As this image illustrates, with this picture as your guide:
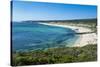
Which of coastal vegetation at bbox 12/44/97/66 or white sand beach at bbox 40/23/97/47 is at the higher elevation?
white sand beach at bbox 40/23/97/47

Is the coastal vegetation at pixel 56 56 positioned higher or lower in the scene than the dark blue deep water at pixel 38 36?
lower

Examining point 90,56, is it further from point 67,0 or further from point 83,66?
point 67,0

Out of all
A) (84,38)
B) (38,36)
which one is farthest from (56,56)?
(84,38)

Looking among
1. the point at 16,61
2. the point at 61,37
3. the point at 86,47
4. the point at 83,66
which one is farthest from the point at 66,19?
the point at 16,61

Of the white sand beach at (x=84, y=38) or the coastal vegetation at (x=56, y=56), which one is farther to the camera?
the white sand beach at (x=84, y=38)

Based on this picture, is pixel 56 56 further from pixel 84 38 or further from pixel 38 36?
pixel 84 38
